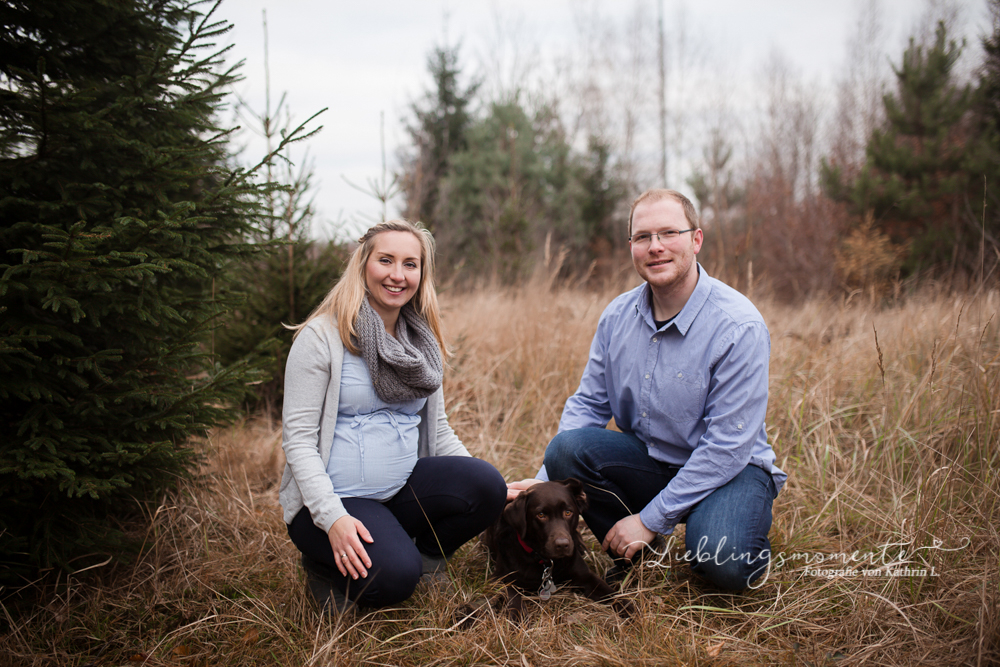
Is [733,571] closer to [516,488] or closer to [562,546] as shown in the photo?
[562,546]

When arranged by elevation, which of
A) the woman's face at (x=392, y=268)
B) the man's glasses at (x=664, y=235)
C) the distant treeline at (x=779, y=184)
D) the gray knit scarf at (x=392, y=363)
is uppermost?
the distant treeline at (x=779, y=184)

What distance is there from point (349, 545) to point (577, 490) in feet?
3.19

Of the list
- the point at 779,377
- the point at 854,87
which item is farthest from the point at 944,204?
the point at 854,87

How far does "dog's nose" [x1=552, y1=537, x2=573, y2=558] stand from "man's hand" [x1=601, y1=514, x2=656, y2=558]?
9.7 inches

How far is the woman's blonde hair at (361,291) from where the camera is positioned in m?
2.34

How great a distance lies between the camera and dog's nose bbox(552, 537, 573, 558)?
7.32 feet

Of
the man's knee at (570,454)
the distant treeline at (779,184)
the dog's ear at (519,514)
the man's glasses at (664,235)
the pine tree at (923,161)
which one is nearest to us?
the dog's ear at (519,514)

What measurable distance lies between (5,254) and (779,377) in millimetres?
4230

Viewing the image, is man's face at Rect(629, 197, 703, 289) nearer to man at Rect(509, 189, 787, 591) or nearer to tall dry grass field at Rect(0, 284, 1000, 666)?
man at Rect(509, 189, 787, 591)

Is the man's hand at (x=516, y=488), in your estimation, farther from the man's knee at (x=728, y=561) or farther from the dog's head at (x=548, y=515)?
the man's knee at (x=728, y=561)

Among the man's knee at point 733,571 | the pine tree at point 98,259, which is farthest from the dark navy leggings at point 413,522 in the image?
the man's knee at point 733,571

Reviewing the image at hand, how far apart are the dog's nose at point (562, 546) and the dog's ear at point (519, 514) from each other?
0.16 metres

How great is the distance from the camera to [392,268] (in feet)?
7.89

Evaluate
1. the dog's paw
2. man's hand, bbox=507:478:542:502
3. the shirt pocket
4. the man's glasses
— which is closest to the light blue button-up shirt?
the shirt pocket
